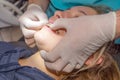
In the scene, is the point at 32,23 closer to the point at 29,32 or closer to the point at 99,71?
the point at 29,32

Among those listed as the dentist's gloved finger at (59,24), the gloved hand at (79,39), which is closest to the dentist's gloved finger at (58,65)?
the gloved hand at (79,39)

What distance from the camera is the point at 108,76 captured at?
1292 mm

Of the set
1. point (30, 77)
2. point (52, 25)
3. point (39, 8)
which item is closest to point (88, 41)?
point (52, 25)

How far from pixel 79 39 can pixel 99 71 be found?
206mm

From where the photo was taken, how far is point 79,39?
1188mm

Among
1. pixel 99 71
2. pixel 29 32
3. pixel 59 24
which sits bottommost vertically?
pixel 99 71

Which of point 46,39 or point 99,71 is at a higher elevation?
point 46,39

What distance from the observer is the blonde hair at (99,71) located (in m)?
1.28

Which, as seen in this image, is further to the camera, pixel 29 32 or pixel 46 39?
pixel 29 32

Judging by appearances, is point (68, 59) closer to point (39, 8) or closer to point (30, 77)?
point (30, 77)

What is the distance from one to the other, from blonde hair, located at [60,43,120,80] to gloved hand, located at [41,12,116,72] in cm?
5

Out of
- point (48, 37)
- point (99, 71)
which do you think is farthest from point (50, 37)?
point (99, 71)

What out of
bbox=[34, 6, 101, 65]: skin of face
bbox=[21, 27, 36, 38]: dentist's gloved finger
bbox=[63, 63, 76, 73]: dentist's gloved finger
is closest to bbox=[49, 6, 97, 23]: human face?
bbox=[34, 6, 101, 65]: skin of face

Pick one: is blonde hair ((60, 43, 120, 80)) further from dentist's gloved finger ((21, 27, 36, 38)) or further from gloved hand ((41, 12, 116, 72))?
dentist's gloved finger ((21, 27, 36, 38))
